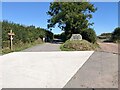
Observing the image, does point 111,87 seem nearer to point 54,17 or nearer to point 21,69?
point 21,69

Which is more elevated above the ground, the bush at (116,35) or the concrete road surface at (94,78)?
the bush at (116,35)

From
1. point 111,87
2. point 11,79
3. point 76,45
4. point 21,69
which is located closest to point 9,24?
point 76,45

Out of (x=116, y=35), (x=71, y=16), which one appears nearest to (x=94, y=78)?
(x=71, y=16)

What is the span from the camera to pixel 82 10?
3022 centimetres

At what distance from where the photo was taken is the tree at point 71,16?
2861cm

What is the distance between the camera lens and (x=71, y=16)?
28359mm

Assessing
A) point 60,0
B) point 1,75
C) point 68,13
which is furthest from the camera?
point 60,0

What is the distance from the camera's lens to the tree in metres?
28.6

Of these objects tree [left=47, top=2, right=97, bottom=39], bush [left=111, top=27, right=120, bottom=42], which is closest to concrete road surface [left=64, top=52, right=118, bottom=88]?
tree [left=47, top=2, right=97, bottom=39]

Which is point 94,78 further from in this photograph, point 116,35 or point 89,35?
point 116,35

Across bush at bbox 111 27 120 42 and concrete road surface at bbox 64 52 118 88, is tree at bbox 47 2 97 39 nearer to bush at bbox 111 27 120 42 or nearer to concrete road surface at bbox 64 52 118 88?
bush at bbox 111 27 120 42

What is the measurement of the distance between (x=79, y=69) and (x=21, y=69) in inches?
95.8

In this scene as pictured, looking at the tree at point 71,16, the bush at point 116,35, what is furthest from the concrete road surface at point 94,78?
the bush at point 116,35

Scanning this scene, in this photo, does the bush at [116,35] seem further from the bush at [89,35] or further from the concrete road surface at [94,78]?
the concrete road surface at [94,78]
